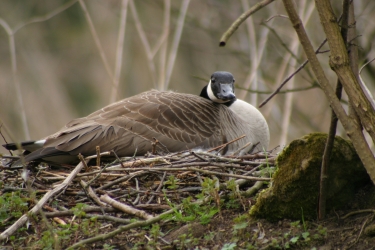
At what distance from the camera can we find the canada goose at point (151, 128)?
16.0ft

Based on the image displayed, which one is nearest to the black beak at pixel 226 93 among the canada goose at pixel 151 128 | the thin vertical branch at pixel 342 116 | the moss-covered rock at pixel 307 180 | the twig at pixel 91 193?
the canada goose at pixel 151 128

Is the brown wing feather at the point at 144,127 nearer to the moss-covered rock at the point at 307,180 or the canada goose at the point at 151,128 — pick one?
the canada goose at the point at 151,128

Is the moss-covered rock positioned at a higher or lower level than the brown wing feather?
lower

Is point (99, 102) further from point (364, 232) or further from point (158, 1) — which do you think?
point (364, 232)

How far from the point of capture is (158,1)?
10148mm

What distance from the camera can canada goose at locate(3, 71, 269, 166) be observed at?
488 cm

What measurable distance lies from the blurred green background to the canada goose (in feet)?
1.91

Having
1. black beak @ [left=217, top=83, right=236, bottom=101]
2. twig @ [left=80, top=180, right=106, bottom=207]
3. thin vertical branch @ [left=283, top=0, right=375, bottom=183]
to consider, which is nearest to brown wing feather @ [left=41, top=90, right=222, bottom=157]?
black beak @ [left=217, top=83, right=236, bottom=101]

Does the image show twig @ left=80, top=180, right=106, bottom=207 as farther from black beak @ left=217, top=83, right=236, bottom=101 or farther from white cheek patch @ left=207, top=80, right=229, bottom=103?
white cheek patch @ left=207, top=80, right=229, bottom=103

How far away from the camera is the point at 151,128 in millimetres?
5188

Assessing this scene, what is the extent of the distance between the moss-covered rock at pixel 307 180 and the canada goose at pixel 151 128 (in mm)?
1900

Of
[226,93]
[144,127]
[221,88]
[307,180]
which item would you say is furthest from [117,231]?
[221,88]

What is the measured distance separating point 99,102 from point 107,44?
2553 mm

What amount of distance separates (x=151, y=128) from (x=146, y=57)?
432 cm
